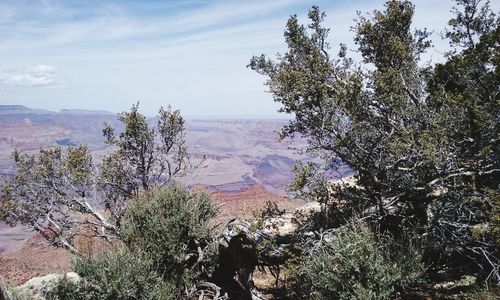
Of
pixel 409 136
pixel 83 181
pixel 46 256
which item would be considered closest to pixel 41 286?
pixel 83 181

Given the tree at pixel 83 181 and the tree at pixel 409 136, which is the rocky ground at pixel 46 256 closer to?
the tree at pixel 83 181

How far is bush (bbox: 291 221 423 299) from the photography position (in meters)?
10.0

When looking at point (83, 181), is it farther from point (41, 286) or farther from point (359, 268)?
point (359, 268)

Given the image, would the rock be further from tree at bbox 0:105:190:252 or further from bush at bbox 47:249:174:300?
tree at bbox 0:105:190:252

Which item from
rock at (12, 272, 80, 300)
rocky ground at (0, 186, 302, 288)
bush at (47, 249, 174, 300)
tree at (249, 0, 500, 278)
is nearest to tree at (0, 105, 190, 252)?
rocky ground at (0, 186, 302, 288)

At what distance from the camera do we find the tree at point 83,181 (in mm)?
19531

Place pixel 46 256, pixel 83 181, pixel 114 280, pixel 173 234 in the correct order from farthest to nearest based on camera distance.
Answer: pixel 46 256
pixel 83 181
pixel 173 234
pixel 114 280

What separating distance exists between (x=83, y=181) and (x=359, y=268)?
14.1 meters

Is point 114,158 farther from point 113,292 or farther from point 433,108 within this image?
point 433,108

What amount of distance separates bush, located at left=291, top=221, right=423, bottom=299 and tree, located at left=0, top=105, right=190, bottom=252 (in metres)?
10.4

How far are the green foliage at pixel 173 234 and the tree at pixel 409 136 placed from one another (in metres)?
4.48

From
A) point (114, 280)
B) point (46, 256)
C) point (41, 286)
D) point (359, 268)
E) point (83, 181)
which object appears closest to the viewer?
point (359, 268)

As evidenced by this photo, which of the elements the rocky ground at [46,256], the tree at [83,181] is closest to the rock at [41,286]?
the rocky ground at [46,256]

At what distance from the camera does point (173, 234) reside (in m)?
14.0
